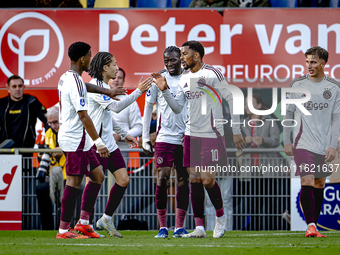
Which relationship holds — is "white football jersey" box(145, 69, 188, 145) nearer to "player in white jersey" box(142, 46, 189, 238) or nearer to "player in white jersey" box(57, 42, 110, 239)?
"player in white jersey" box(142, 46, 189, 238)

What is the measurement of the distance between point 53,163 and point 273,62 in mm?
3775

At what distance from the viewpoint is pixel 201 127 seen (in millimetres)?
6449

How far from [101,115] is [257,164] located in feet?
8.09

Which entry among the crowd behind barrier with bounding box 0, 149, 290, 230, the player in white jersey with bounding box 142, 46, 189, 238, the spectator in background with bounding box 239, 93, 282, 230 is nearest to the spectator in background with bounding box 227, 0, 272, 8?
the spectator in background with bounding box 239, 93, 282, 230

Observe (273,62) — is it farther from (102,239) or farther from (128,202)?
(102,239)

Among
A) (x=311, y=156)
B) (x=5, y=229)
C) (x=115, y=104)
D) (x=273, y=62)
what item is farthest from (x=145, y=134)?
(x=273, y=62)

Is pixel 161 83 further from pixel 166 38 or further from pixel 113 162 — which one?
pixel 166 38

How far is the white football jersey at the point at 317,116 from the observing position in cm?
654

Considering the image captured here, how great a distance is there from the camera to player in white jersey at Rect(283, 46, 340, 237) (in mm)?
6516

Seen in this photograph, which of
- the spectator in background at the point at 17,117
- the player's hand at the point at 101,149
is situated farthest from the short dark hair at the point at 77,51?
the spectator in background at the point at 17,117

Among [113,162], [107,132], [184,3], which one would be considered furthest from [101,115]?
[184,3]

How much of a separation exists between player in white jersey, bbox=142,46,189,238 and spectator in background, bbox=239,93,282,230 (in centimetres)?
152

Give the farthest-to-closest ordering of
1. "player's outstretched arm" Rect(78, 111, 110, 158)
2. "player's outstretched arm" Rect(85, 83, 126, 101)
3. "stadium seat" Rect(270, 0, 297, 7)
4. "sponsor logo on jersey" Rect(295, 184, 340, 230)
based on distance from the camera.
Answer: "stadium seat" Rect(270, 0, 297, 7) < "sponsor logo on jersey" Rect(295, 184, 340, 230) < "player's outstretched arm" Rect(85, 83, 126, 101) < "player's outstretched arm" Rect(78, 111, 110, 158)

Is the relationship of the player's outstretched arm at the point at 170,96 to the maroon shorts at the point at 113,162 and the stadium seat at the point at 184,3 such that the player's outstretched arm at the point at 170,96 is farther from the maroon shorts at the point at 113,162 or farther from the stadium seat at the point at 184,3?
the stadium seat at the point at 184,3
